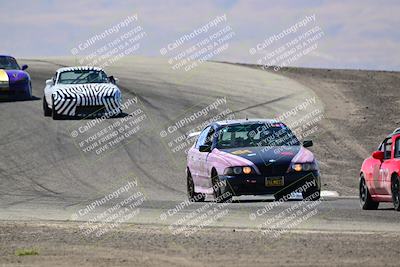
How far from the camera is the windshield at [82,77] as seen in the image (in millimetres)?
30438

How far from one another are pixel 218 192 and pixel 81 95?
13046 mm

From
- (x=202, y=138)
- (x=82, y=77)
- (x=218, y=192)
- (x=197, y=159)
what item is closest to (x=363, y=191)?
(x=218, y=192)

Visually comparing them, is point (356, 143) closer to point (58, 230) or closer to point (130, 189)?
point (130, 189)

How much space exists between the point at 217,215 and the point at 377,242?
392cm

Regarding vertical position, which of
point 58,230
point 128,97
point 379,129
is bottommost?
point 379,129

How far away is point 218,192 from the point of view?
1706cm

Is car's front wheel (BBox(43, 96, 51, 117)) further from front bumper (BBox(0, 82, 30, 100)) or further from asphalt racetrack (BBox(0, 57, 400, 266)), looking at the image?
front bumper (BBox(0, 82, 30, 100))

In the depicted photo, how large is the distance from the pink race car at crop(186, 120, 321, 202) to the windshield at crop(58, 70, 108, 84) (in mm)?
12634

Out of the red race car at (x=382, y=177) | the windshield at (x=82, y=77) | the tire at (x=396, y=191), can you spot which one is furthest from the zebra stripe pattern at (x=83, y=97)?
the tire at (x=396, y=191)

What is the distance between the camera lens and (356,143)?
102ft

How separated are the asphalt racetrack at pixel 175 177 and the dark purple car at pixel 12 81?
13.7 inches

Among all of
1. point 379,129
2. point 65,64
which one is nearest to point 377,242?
point 379,129

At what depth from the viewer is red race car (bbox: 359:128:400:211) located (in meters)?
15.4

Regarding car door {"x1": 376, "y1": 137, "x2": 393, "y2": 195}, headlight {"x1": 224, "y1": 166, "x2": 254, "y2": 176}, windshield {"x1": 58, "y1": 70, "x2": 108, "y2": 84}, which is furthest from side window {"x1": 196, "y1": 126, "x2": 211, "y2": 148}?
windshield {"x1": 58, "y1": 70, "x2": 108, "y2": 84}
